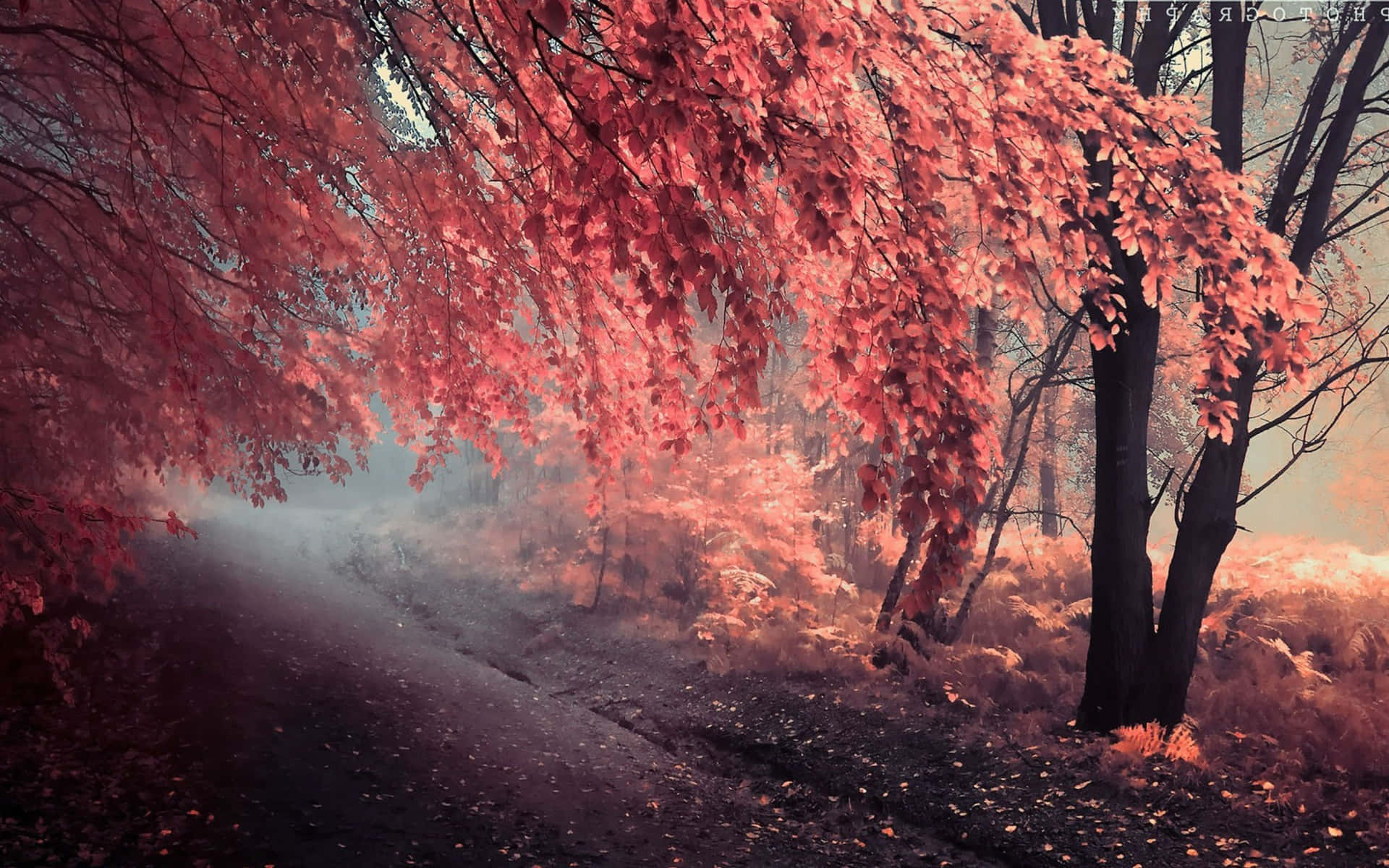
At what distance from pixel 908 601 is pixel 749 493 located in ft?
30.0

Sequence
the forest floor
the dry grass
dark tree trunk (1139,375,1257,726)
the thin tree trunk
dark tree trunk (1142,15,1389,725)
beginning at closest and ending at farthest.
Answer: the forest floor
the dry grass
dark tree trunk (1142,15,1389,725)
dark tree trunk (1139,375,1257,726)
the thin tree trunk

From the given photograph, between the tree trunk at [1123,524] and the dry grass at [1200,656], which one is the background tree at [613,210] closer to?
the tree trunk at [1123,524]

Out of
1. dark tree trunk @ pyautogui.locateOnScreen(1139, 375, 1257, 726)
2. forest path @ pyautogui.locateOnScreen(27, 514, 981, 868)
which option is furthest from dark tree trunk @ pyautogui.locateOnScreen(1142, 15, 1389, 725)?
forest path @ pyautogui.locateOnScreen(27, 514, 981, 868)

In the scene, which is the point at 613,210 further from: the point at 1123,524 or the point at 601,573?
the point at 601,573

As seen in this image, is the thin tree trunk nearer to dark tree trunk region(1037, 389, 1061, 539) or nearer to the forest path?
the forest path

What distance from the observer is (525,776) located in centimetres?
731

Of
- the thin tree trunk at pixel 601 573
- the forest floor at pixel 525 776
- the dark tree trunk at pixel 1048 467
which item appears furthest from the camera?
the dark tree trunk at pixel 1048 467

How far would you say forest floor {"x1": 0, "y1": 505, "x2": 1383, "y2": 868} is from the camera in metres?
5.42

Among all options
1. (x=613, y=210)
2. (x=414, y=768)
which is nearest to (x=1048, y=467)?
(x=414, y=768)

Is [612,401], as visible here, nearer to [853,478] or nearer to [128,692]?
[128,692]

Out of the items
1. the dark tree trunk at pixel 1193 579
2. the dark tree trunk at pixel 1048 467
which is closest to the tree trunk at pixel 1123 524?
the dark tree trunk at pixel 1193 579

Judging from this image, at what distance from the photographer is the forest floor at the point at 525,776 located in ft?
17.8

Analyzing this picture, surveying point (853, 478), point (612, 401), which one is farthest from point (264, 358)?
point (853, 478)

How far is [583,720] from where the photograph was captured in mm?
9766
